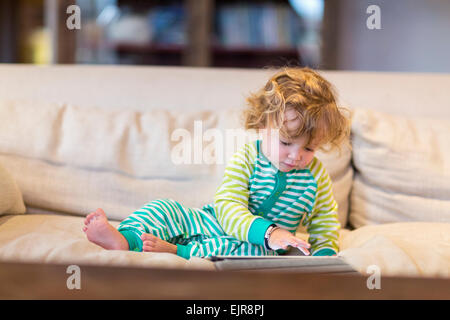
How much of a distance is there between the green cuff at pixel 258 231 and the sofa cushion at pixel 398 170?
507mm

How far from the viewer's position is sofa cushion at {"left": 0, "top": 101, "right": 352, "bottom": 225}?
4.87 feet

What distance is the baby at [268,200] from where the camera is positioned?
1.13 metres

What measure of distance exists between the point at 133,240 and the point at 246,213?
0.25 metres

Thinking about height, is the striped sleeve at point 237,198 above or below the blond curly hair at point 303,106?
below

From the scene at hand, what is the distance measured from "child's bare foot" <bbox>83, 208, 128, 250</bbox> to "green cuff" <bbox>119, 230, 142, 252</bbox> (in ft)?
0.05

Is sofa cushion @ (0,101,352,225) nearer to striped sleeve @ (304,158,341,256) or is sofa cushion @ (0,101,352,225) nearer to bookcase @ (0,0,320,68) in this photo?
striped sleeve @ (304,158,341,256)

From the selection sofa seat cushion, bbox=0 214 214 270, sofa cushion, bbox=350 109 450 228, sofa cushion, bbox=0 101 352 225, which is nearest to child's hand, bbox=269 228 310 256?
sofa seat cushion, bbox=0 214 214 270

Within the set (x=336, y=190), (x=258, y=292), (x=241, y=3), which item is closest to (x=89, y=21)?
(x=241, y=3)

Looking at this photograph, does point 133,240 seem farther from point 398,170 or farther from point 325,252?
point 398,170

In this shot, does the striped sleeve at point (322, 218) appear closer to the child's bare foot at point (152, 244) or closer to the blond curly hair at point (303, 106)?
the blond curly hair at point (303, 106)

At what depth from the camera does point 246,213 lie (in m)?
1.18

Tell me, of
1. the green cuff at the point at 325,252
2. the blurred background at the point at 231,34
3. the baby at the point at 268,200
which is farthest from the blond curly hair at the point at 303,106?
the blurred background at the point at 231,34

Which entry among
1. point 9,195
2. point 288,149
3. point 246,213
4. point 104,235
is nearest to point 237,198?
point 246,213

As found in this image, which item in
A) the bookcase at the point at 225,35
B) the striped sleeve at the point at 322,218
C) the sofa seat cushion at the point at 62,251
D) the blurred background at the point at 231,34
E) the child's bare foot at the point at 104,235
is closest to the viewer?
the sofa seat cushion at the point at 62,251
